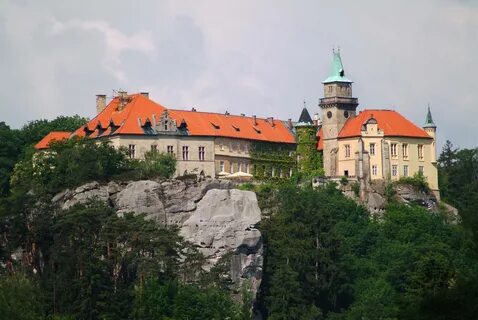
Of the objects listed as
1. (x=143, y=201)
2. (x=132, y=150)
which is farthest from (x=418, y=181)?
(x=143, y=201)

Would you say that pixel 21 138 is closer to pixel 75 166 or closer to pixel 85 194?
pixel 75 166

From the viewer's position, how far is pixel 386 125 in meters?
114

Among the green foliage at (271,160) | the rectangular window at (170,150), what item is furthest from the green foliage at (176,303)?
the green foliage at (271,160)

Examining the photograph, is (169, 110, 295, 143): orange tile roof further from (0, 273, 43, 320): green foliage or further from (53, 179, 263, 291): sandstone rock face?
(0, 273, 43, 320): green foliage

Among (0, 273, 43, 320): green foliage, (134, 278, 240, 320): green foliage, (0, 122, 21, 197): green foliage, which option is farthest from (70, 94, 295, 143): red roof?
(0, 273, 43, 320): green foliage

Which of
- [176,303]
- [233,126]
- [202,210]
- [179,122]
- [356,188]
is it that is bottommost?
[176,303]

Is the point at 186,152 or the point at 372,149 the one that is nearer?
the point at 186,152

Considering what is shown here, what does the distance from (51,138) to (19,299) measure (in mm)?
33204

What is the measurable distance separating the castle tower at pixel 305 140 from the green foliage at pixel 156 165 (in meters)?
11.8

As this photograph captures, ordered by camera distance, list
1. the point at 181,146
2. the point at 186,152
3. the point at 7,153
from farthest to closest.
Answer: the point at 7,153 < the point at 186,152 < the point at 181,146

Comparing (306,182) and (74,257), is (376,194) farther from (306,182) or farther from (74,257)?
(74,257)

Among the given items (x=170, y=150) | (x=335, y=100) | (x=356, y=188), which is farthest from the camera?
(x=335, y=100)

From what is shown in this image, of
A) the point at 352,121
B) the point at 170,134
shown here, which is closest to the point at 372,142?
the point at 352,121

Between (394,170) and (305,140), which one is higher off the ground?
(305,140)
